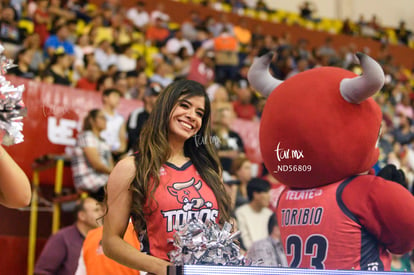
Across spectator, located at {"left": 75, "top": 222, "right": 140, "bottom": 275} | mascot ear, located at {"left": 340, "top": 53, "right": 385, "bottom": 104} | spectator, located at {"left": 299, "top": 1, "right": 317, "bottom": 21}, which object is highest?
spectator, located at {"left": 299, "top": 1, "right": 317, "bottom": 21}

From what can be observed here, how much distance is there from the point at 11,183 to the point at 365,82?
1.38 meters

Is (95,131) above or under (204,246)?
under

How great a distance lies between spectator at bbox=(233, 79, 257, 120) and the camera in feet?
24.1

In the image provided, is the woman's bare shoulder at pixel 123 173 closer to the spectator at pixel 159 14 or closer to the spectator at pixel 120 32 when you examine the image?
the spectator at pixel 120 32

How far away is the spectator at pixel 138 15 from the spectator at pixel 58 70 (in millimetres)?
3848

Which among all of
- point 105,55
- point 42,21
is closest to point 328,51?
point 105,55

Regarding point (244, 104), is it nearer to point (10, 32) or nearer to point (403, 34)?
point (10, 32)

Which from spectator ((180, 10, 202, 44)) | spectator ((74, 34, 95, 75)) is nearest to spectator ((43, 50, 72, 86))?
spectator ((74, 34, 95, 75))

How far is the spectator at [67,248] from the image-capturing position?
170 inches

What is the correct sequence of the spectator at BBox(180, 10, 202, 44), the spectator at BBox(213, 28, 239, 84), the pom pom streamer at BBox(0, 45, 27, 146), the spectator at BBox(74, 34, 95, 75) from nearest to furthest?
1. the pom pom streamer at BBox(0, 45, 27, 146)
2. the spectator at BBox(74, 34, 95, 75)
3. the spectator at BBox(213, 28, 239, 84)
4. the spectator at BBox(180, 10, 202, 44)

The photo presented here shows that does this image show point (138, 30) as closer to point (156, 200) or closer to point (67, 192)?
point (67, 192)

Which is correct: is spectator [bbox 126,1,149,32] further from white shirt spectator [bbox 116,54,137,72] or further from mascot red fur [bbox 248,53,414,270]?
mascot red fur [bbox 248,53,414,270]

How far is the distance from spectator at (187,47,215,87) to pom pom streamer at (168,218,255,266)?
21.4 ft

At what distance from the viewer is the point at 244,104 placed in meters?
7.54
